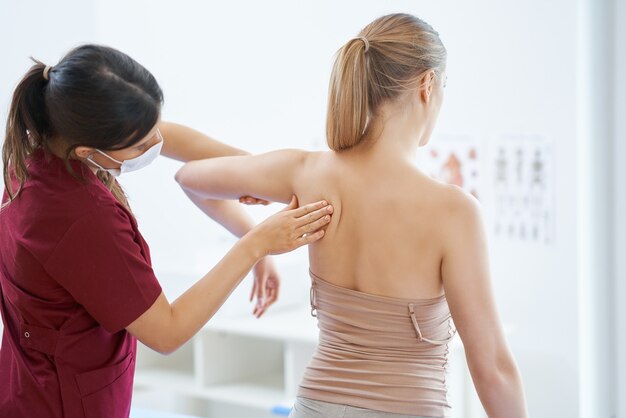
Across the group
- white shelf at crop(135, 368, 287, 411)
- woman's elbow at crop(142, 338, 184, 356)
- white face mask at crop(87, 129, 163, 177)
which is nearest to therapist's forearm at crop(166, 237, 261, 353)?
woman's elbow at crop(142, 338, 184, 356)

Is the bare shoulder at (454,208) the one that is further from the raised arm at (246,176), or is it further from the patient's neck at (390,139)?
the raised arm at (246,176)

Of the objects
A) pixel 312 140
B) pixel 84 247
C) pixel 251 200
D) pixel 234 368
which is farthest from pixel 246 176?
pixel 312 140

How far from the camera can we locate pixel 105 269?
1.57 meters

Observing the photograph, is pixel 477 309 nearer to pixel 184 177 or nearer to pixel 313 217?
pixel 313 217

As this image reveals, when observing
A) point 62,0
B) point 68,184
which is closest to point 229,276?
point 68,184

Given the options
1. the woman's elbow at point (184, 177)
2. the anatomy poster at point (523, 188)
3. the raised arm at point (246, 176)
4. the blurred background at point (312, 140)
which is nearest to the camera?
the raised arm at point (246, 176)

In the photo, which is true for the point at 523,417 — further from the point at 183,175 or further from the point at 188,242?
the point at 188,242

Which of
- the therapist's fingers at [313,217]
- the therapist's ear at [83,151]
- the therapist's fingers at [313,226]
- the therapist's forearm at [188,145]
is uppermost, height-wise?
the therapist's ear at [83,151]

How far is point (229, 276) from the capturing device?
5.45 ft

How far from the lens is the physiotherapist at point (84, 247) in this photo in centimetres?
154

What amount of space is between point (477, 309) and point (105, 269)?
683mm

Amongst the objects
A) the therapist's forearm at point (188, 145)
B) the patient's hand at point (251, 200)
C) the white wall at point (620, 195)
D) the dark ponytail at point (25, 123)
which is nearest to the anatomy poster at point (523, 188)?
the white wall at point (620, 195)

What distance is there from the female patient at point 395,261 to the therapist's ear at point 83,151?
1.48ft

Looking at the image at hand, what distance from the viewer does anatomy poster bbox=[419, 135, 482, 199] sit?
3618 mm
